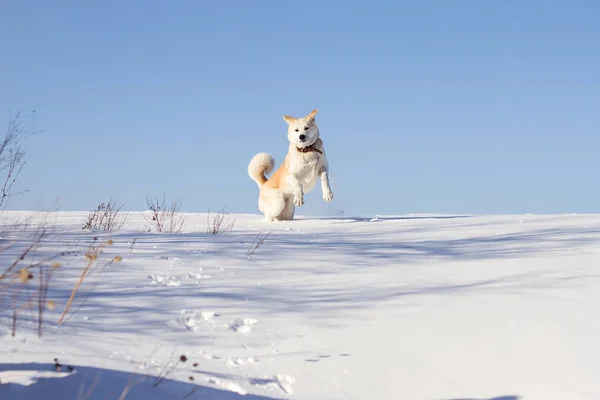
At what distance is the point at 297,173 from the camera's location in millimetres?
8500

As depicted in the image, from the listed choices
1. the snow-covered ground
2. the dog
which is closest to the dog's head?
the dog

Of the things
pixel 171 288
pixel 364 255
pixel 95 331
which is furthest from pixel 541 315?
pixel 95 331

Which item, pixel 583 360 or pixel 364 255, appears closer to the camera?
pixel 583 360

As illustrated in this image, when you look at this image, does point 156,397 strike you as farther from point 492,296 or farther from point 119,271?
point 492,296

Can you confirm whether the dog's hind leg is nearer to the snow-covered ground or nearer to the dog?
the dog

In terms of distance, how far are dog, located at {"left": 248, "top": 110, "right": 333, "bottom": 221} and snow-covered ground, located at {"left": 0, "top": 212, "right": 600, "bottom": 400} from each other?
13.6 feet

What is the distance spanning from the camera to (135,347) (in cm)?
234

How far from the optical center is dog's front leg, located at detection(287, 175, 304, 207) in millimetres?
8398

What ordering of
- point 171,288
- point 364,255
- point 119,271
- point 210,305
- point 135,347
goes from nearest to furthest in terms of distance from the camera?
point 135,347 < point 210,305 < point 171,288 < point 119,271 < point 364,255

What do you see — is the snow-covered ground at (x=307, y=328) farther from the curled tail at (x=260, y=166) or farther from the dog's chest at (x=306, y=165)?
the curled tail at (x=260, y=166)

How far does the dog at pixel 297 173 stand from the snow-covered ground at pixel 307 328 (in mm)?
4143

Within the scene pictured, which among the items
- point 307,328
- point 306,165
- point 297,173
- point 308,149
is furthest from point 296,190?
point 307,328

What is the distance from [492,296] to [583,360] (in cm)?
72

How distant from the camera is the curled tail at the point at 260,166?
9531 mm
